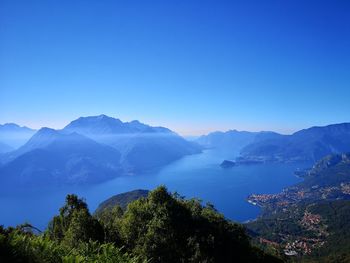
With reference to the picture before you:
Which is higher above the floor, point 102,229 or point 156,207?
point 156,207

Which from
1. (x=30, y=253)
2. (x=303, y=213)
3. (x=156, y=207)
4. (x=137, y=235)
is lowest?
(x=303, y=213)

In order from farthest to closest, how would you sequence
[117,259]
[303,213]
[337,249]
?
1. [303,213]
2. [337,249]
3. [117,259]

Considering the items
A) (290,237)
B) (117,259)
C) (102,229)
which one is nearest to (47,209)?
(290,237)

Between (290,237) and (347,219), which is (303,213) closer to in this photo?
(347,219)

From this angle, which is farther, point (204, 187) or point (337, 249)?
point (204, 187)

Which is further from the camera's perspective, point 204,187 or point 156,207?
point 204,187

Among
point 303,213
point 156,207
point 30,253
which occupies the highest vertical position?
point 30,253

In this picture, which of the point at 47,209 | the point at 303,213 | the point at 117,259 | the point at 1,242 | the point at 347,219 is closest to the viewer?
the point at 1,242

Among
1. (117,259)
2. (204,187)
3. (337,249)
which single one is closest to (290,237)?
(337,249)

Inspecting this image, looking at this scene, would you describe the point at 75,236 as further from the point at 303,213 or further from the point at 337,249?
the point at 303,213
